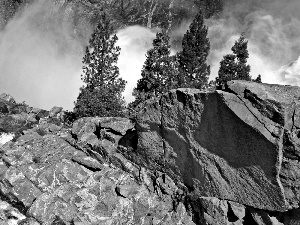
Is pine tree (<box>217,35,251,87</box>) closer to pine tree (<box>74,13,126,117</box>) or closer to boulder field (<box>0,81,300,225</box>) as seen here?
pine tree (<box>74,13,126,117</box>)

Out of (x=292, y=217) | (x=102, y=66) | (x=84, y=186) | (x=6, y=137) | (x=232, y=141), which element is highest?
(x=102, y=66)

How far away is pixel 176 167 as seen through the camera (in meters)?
21.3

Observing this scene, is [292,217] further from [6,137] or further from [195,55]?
[195,55]

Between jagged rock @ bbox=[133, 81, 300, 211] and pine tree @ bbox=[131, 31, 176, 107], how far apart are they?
55.7 ft

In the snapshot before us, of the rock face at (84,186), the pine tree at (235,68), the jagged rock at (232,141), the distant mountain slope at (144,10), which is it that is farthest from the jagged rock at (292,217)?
the distant mountain slope at (144,10)

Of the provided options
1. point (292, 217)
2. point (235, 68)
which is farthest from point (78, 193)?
point (235, 68)

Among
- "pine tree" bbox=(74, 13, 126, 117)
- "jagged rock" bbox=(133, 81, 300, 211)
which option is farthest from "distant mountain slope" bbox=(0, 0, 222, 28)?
"jagged rock" bbox=(133, 81, 300, 211)

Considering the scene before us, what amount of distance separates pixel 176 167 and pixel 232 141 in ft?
14.7

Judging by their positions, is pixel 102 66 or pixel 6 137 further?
pixel 102 66

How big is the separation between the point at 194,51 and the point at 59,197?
28712 millimetres

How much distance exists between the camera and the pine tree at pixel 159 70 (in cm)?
3807

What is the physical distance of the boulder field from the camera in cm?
1755

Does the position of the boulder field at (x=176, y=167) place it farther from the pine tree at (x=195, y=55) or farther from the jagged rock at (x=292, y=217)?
the pine tree at (x=195, y=55)

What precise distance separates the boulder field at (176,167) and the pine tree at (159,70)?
45.1 ft
